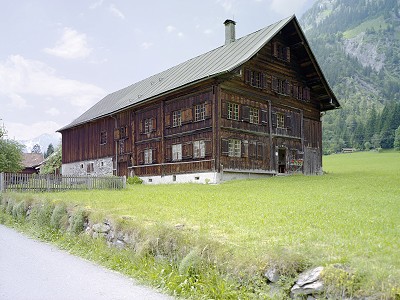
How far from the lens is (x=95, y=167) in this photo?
1646 inches

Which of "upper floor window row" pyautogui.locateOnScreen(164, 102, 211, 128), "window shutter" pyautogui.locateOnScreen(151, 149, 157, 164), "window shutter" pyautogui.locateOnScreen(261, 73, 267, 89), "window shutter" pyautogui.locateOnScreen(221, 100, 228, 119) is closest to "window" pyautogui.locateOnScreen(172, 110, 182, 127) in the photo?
"upper floor window row" pyautogui.locateOnScreen(164, 102, 211, 128)

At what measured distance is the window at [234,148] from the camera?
27188 mm

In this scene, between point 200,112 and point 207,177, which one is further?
point 200,112

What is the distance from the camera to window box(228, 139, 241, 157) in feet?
89.2

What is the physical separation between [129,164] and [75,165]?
1321 centimetres

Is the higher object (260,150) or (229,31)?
(229,31)

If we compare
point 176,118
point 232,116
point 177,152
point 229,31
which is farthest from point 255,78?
point 177,152

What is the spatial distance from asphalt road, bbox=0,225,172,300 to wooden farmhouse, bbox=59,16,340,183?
16.5m

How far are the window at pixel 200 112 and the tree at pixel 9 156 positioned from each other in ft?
88.3

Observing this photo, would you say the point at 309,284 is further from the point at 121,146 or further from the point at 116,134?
the point at 116,134

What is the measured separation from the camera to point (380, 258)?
6.25 meters

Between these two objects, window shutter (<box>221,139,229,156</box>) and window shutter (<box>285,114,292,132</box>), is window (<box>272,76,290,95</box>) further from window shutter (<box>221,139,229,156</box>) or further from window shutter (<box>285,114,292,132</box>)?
window shutter (<box>221,139,229,156</box>)

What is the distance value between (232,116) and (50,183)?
1253cm

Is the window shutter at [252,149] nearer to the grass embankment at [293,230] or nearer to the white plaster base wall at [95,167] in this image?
the grass embankment at [293,230]
